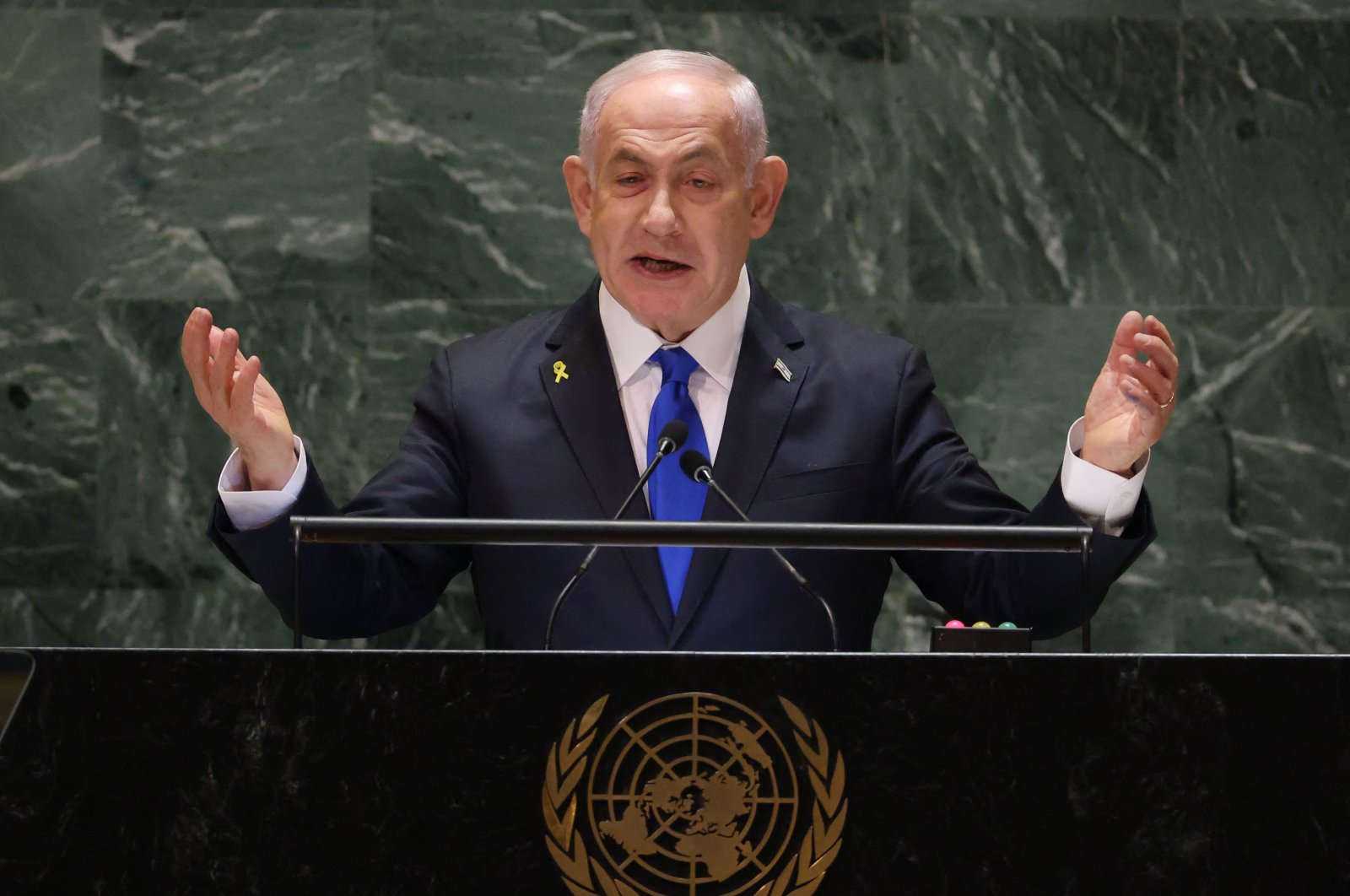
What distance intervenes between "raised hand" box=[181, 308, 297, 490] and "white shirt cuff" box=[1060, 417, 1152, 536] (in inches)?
44.7

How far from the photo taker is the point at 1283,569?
14.9 ft

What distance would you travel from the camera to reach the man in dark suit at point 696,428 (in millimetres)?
2688

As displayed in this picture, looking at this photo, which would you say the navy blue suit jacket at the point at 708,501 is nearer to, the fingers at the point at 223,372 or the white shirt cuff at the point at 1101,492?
the white shirt cuff at the point at 1101,492

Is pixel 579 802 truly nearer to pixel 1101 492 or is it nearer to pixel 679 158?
pixel 1101 492

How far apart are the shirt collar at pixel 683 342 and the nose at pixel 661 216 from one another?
0.18m

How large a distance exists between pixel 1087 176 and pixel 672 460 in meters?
2.21

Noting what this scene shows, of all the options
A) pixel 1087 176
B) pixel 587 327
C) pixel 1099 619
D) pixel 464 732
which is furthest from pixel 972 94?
pixel 464 732

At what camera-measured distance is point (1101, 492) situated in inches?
94.4

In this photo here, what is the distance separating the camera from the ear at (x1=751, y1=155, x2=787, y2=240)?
9.76 feet

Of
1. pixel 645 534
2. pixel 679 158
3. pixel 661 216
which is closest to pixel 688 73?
pixel 679 158

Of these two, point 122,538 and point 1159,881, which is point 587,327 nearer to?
point 1159,881

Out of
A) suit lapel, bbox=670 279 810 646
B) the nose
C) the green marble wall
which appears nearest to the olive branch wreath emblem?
suit lapel, bbox=670 279 810 646

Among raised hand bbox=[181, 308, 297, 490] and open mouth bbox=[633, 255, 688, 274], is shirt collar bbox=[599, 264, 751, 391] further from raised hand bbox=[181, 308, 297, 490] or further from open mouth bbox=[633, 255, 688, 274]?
raised hand bbox=[181, 308, 297, 490]

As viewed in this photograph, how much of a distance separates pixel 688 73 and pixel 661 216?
279 millimetres
